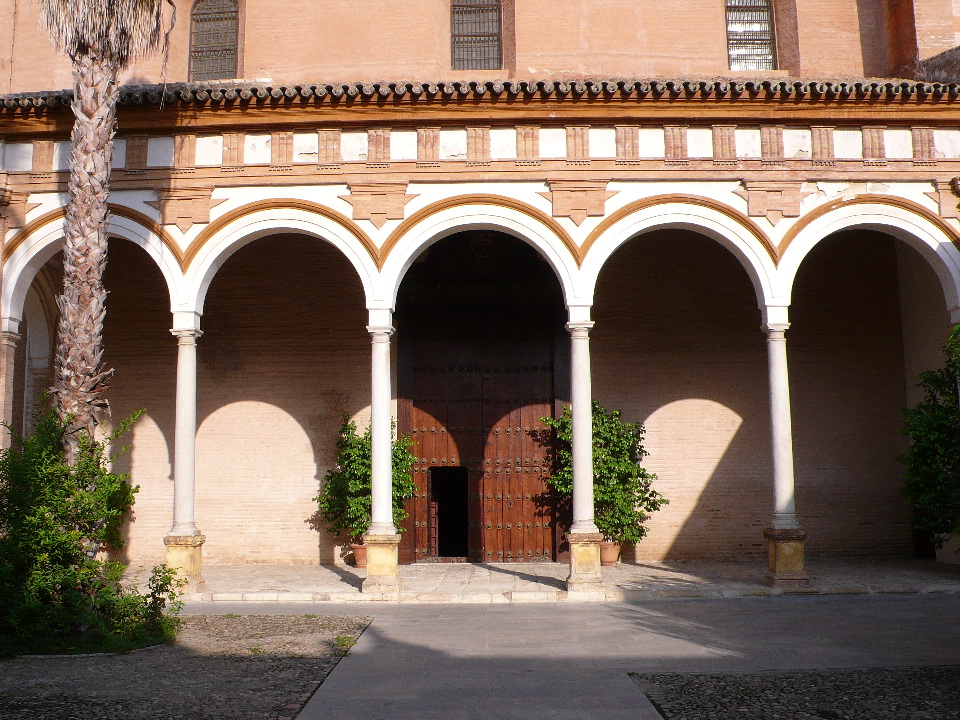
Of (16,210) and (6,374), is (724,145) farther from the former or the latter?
(6,374)

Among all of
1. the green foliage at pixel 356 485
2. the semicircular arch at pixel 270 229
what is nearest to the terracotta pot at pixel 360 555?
the green foliage at pixel 356 485

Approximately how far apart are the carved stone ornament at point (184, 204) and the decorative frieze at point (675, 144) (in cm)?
532

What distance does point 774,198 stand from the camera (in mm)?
9969

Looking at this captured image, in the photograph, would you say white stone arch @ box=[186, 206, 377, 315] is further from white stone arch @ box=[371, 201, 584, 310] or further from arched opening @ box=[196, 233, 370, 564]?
arched opening @ box=[196, 233, 370, 564]

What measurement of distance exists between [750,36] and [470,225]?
19.6 feet

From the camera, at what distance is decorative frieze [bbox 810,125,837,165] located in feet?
32.9

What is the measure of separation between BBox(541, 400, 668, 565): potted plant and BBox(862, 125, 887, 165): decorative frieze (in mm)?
4473

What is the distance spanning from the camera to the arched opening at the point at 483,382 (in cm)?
1213

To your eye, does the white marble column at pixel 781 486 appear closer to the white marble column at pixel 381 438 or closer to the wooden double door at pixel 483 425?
the wooden double door at pixel 483 425

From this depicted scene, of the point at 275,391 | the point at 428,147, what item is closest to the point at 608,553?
the point at 275,391

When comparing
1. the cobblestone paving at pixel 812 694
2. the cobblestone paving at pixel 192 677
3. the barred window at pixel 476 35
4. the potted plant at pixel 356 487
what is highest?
the barred window at pixel 476 35

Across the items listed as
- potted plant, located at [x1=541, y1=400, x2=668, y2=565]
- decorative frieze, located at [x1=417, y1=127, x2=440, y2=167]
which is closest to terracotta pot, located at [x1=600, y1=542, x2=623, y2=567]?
potted plant, located at [x1=541, y1=400, x2=668, y2=565]

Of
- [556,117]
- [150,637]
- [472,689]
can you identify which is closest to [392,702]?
[472,689]

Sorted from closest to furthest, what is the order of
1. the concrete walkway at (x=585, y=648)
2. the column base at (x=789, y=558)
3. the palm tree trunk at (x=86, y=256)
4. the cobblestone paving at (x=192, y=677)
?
the cobblestone paving at (x=192, y=677) → the concrete walkway at (x=585, y=648) → the palm tree trunk at (x=86, y=256) → the column base at (x=789, y=558)
